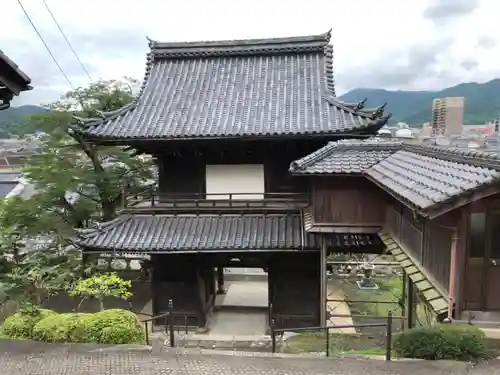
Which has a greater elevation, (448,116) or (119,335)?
(448,116)

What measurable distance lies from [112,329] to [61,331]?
1063 millimetres

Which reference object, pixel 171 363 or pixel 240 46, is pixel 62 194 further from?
pixel 171 363

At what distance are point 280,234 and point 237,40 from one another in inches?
328

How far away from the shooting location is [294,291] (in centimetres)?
1334

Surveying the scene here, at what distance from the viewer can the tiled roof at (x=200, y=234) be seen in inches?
485

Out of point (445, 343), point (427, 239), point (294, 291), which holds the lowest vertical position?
point (294, 291)

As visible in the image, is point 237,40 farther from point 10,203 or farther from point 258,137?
point 10,203

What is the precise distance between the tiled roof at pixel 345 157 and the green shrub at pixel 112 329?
5.48 metres

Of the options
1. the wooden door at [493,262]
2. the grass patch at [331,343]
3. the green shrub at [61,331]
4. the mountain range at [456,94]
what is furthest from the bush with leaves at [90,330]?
the mountain range at [456,94]

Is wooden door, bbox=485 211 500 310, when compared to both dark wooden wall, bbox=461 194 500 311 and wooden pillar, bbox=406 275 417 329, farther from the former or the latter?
wooden pillar, bbox=406 275 417 329

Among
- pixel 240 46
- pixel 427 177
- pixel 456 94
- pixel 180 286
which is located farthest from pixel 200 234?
pixel 456 94

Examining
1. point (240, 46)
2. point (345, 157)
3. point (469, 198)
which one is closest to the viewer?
point (469, 198)

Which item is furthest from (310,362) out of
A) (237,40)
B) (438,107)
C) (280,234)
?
(438,107)

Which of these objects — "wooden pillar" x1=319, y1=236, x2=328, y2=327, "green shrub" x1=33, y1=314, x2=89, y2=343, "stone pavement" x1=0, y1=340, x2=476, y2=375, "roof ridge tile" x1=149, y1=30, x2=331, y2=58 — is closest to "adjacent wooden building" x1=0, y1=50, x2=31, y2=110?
"green shrub" x1=33, y1=314, x2=89, y2=343
